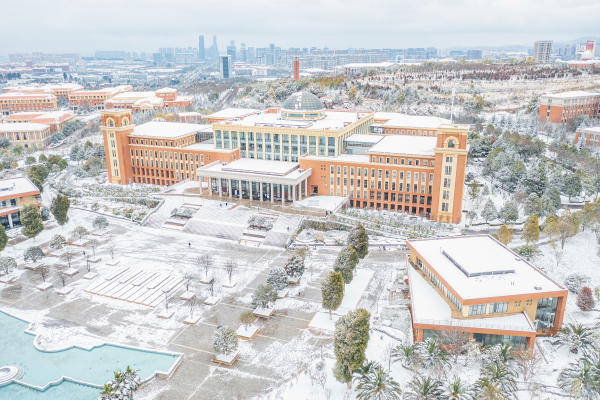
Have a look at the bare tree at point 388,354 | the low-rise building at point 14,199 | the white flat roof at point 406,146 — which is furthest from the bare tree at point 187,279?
Result: the white flat roof at point 406,146

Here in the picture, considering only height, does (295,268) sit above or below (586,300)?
below

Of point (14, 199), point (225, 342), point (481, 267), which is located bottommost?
point (225, 342)

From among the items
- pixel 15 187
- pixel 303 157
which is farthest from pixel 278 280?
pixel 15 187

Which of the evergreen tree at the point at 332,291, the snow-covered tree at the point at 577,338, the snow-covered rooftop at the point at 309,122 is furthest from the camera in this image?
the snow-covered rooftop at the point at 309,122

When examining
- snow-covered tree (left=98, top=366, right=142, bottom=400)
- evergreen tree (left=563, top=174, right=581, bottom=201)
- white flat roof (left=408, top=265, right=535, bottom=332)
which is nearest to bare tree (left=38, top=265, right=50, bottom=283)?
snow-covered tree (left=98, top=366, right=142, bottom=400)

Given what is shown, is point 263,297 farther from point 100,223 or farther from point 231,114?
point 231,114

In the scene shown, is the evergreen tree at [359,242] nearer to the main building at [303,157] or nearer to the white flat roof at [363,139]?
the main building at [303,157]

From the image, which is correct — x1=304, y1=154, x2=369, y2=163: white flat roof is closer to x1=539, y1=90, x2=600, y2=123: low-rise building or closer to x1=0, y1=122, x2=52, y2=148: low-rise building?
x1=539, y1=90, x2=600, y2=123: low-rise building

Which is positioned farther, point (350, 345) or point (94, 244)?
point (94, 244)
